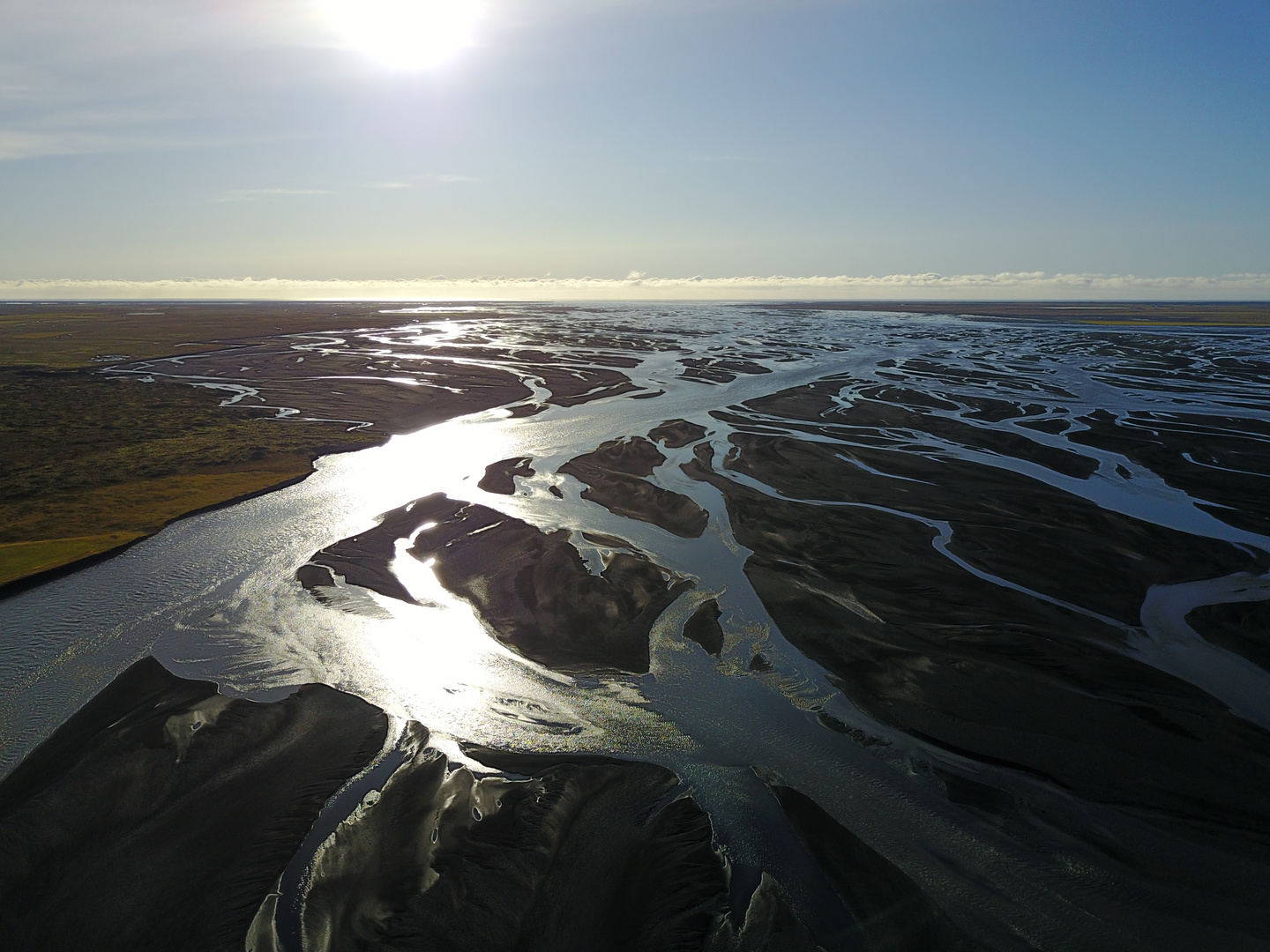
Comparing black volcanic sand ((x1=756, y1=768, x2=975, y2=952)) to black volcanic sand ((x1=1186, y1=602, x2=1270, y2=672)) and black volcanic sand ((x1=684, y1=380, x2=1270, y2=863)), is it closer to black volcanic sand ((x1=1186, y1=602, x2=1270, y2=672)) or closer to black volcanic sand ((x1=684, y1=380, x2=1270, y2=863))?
black volcanic sand ((x1=684, y1=380, x2=1270, y2=863))

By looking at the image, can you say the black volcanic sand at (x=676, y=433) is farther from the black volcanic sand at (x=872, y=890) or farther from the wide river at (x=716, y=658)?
the black volcanic sand at (x=872, y=890)

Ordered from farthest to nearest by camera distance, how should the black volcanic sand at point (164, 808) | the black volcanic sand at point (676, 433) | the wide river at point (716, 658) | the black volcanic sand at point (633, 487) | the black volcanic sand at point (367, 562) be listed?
the black volcanic sand at point (676, 433)
the black volcanic sand at point (633, 487)
the black volcanic sand at point (367, 562)
the wide river at point (716, 658)
the black volcanic sand at point (164, 808)

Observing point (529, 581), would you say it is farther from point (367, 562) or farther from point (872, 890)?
point (872, 890)

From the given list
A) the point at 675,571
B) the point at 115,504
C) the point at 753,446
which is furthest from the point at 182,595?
the point at 753,446

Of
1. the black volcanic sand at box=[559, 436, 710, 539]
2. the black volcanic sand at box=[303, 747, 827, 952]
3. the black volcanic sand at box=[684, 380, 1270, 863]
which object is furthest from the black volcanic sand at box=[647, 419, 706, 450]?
the black volcanic sand at box=[303, 747, 827, 952]

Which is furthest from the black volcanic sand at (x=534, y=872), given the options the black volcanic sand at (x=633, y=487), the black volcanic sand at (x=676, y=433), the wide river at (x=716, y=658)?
the black volcanic sand at (x=676, y=433)
